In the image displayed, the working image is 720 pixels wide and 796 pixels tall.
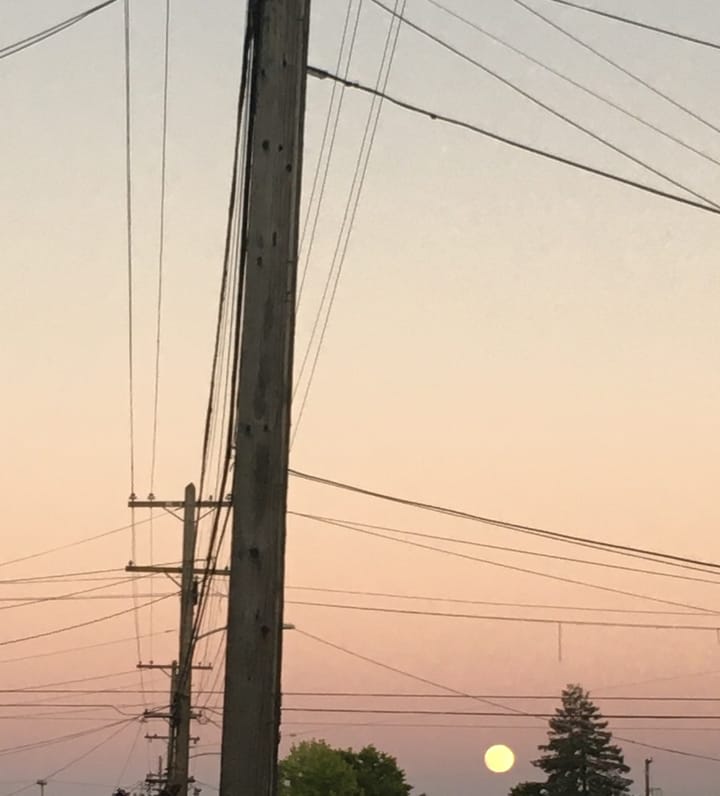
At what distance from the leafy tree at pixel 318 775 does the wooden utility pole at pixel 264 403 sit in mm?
108232

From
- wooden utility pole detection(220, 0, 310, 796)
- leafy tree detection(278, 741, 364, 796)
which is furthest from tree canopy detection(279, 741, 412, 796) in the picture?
wooden utility pole detection(220, 0, 310, 796)

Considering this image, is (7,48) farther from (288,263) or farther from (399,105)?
(288,263)

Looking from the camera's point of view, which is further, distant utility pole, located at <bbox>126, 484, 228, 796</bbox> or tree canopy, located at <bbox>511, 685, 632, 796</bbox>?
tree canopy, located at <bbox>511, 685, 632, 796</bbox>

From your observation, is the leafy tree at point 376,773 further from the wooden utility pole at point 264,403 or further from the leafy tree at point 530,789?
the wooden utility pole at point 264,403

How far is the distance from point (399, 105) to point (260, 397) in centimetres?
372

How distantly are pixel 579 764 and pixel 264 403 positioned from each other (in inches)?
5146

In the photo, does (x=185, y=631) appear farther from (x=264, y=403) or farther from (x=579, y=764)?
Result: (x=579, y=764)

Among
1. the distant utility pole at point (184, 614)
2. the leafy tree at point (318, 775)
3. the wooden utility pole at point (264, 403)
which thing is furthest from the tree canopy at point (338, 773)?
the wooden utility pole at point (264, 403)

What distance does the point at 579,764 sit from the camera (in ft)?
438

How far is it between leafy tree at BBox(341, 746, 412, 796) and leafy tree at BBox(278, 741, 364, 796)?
1172 millimetres

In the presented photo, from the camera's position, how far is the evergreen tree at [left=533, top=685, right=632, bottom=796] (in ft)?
434

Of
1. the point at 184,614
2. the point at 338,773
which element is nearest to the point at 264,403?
the point at 184,614

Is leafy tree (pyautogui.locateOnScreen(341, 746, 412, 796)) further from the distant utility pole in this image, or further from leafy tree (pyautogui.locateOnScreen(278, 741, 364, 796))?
the distant utility pole

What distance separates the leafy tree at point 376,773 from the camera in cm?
11675
